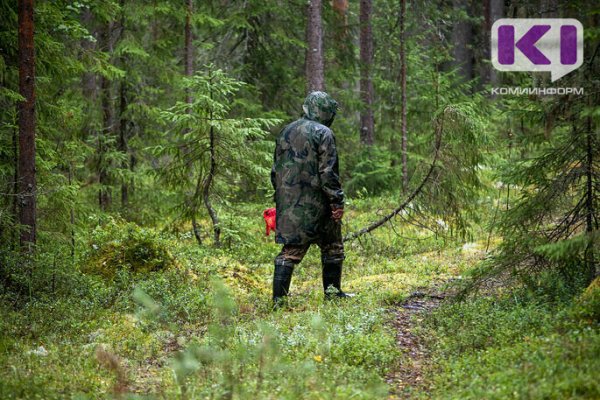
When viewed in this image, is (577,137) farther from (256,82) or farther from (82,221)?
(256,82)

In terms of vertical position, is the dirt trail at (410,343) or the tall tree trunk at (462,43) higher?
the tall tree trunk at (462,43)

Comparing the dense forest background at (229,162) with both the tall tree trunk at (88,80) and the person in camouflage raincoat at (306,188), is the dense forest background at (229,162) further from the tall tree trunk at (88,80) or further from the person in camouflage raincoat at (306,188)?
the person in camouflage raincoat at (306,188)

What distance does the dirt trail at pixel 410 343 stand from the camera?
6.02m

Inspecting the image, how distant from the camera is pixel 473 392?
5.24 meters

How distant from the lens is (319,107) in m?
8.96

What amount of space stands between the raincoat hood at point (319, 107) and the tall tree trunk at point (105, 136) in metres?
9.52

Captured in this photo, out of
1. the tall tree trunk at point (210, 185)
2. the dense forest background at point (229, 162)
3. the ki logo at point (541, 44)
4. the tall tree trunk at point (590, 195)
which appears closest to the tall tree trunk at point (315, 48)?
the dense forest background at point (229, 162)

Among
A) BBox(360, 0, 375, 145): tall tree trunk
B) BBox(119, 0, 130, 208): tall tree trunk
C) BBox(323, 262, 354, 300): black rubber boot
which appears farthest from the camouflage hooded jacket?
BBox(360, 0, 375, 145): tall tree trunk

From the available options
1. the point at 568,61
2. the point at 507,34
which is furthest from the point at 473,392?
the point at 507,34

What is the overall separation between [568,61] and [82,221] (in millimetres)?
10085

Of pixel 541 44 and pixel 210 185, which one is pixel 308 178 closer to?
pixel 541 44

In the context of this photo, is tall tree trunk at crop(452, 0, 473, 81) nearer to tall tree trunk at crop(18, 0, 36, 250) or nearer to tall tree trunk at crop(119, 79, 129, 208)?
tall tree trunk at crop(119, 79, 129, 208)

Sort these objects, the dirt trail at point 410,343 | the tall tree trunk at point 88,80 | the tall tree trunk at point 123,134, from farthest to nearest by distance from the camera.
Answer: the tall tree trunk at point 123,134 → the tall tree trunk at point 88,80 → the dirt trail at point 410,343

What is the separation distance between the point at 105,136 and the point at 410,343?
42.2ft
